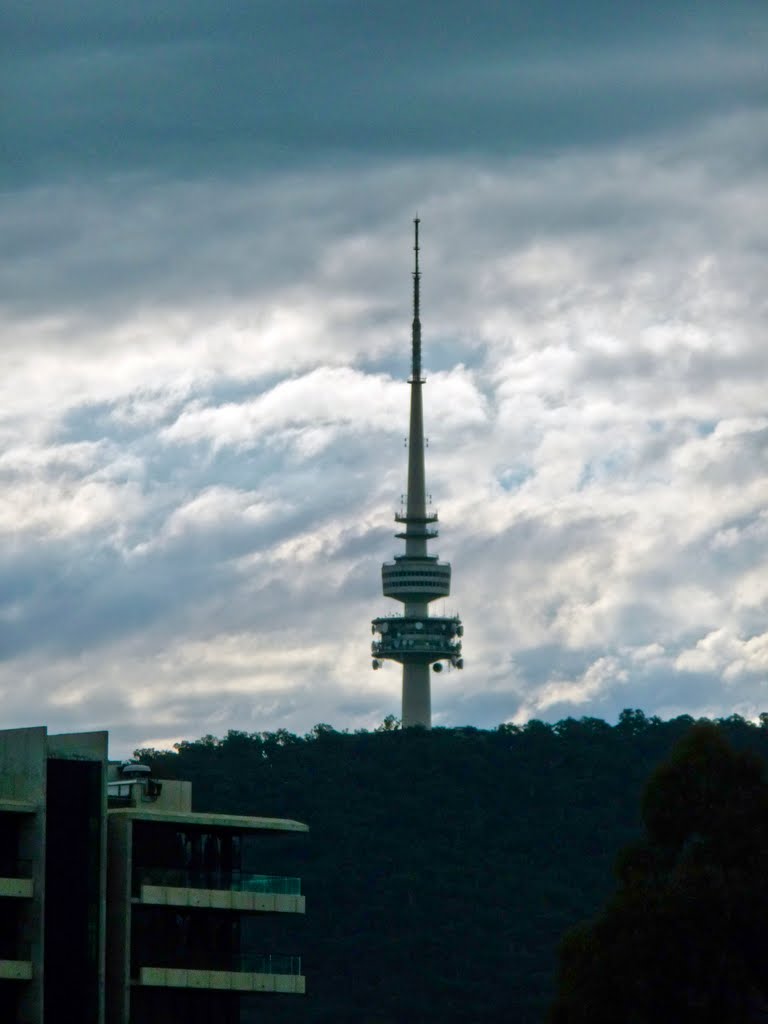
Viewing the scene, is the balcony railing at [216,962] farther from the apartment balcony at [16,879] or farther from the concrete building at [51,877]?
the apartment balcony at [16,879]

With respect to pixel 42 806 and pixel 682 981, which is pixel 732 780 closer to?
pixel 682 981

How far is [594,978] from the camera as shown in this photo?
65188mm

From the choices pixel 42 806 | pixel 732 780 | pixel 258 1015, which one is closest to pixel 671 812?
pixel 732 780

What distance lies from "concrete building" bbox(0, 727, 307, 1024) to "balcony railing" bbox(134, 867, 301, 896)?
0.05 metres

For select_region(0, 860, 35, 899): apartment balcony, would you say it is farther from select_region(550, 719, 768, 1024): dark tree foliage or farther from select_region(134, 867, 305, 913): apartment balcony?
select_region(550, 719, 768, 1024): dark tree foliage

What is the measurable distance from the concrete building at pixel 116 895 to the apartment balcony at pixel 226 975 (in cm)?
7

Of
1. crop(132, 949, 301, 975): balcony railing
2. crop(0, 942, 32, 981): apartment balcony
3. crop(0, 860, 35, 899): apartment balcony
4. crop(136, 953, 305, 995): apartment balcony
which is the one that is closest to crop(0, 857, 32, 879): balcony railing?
crop(0, 860, 35, 899): apartment balcony

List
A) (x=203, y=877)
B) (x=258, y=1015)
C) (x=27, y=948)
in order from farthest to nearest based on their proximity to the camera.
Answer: (x=258, y=1015), (x=203, y=877), (x=27, y=948)

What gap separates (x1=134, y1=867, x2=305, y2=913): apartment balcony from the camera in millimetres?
86250

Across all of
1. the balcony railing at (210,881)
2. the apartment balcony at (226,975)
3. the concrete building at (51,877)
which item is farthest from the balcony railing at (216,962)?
the concrete building at (51,877)

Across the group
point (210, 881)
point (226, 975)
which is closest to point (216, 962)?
point (226, 975)

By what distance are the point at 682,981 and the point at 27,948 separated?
25.6m

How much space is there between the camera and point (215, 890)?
89.4 metres

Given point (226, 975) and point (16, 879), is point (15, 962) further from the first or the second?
point (226, 975)
